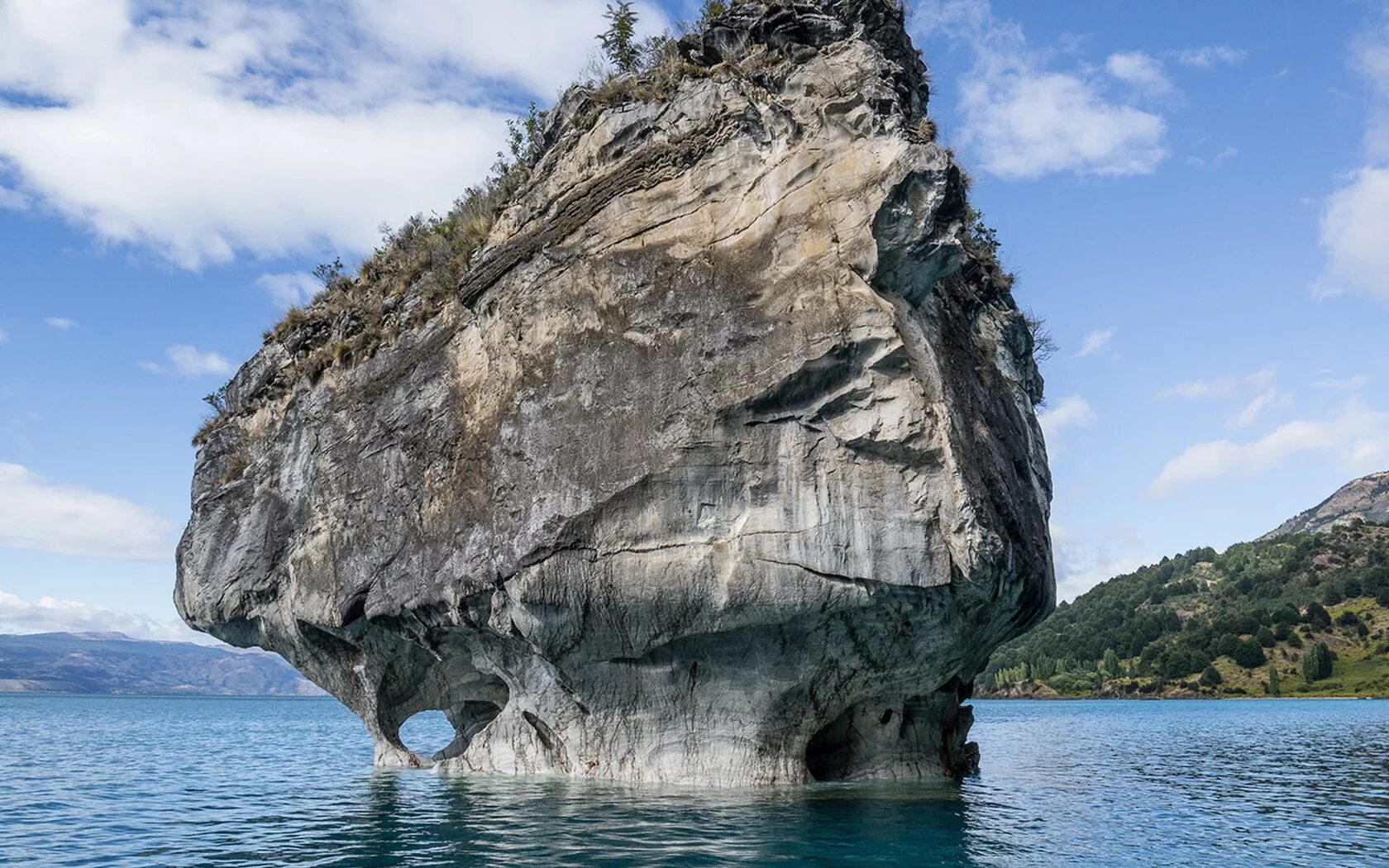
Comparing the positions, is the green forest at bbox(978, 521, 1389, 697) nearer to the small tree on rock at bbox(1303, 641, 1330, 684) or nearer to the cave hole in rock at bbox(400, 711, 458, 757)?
the small tree on rock at bbox(1303, 641, 1330, 684)

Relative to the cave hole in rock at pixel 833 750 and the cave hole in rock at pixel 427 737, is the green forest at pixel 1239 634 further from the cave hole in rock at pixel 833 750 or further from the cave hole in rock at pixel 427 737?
the cave hole in rock at pixel 833 750

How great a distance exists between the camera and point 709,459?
61.0ft

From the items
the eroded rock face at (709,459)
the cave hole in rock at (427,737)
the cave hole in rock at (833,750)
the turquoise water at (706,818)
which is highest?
the eroded rock face at (709,459)

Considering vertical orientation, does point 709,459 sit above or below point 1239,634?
above

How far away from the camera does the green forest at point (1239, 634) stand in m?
108

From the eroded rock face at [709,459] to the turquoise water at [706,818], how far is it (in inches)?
78.1

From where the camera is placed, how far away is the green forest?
10838cm

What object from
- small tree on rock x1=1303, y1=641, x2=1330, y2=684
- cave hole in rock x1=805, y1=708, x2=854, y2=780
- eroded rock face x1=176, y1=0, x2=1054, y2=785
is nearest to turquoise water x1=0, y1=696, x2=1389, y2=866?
cave hole in rock x1=805, y1=708, x2=854, y2=780

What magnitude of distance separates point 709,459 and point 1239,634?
12179cm

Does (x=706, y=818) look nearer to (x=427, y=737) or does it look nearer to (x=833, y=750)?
(x=833, y=750)

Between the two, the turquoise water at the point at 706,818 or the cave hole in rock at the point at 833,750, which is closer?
the turquoise water at the point at 706,818

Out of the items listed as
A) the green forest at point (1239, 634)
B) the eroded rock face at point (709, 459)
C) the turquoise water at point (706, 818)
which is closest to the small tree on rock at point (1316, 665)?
the green forest at point (1239, 634)

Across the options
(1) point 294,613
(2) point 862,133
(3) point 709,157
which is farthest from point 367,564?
(2) point 862,133

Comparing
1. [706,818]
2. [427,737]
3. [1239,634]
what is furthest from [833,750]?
[1239,634]
